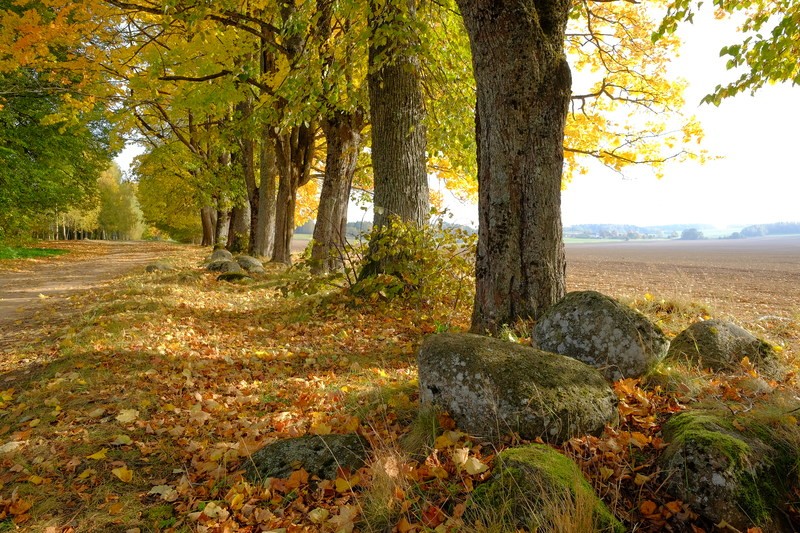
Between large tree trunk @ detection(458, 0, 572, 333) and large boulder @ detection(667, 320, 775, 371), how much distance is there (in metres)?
1.32

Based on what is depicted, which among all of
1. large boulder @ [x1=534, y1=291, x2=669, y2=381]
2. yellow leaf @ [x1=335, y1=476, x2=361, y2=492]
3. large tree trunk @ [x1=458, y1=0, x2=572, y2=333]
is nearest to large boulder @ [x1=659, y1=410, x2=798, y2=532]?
large boulder @ [x1=534, y1=291, x2=669, y2=381]

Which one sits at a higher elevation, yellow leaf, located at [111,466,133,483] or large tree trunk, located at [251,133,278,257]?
large tree trunk, located at [251,133,278,257]

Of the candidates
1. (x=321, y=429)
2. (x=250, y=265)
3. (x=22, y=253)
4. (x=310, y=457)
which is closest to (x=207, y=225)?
(x=22, y=253)

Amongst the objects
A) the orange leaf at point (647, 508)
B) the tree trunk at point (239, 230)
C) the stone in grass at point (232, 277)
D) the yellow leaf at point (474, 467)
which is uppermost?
the tree trunk at point (239, 230)

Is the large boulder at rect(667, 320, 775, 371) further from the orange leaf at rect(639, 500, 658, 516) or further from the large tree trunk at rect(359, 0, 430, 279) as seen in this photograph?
the large tree trunk at rect(359, 0, 430, 279)

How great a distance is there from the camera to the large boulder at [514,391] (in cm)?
295

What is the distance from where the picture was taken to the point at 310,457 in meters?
3.23

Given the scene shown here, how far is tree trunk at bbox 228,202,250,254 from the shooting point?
20.9 metres

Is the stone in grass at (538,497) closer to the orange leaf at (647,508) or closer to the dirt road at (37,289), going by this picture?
the orange leaf at (647,508)

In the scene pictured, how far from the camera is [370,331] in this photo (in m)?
7.00

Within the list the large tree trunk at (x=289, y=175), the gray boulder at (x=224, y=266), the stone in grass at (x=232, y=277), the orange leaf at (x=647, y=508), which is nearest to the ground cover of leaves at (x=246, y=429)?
the orange leaf at (x=647, y=508)

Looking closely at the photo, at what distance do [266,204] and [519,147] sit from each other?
43.7 ft

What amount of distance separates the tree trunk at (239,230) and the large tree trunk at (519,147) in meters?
17.6

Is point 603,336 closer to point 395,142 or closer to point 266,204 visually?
point 395,142
